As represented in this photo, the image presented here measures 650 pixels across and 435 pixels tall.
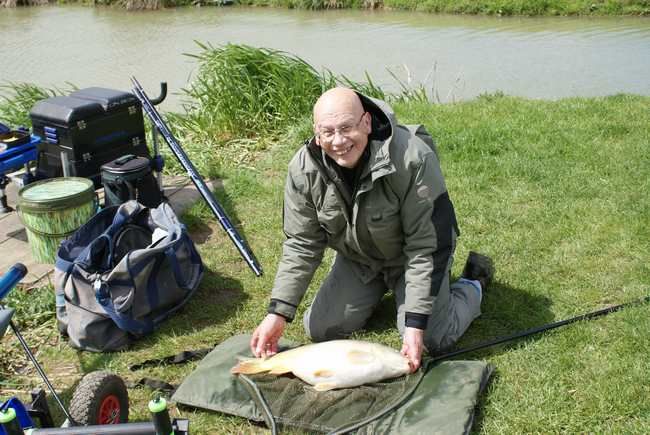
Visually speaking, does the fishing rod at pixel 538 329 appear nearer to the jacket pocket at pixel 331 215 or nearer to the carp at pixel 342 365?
the carp at pixel 342 365

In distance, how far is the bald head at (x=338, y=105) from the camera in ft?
8.43

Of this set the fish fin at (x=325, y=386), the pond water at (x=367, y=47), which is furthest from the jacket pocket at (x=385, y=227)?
the pond water at (x=367, y=47)

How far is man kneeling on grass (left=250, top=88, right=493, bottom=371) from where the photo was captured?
2.68 meters

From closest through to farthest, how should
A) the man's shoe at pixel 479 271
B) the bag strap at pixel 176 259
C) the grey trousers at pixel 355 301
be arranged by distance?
the grey trousers at pixel 355 301, the bag strap at pixel 176 259, the man's shoe at pixel 479 271

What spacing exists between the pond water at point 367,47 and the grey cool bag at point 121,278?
5615mm

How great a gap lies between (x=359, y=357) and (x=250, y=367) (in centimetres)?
45

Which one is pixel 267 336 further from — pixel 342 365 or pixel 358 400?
pixel 358 400

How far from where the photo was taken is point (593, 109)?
6387 millimetres

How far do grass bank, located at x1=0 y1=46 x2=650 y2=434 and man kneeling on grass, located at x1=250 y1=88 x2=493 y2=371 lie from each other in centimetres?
34

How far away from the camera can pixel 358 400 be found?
2.62 metres

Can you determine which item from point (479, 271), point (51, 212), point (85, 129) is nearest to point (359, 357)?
point (479, 271)

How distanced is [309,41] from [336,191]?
12.5 meters

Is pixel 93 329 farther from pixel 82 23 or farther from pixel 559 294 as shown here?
pixel 82 23

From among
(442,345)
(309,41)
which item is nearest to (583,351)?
(442,345)
